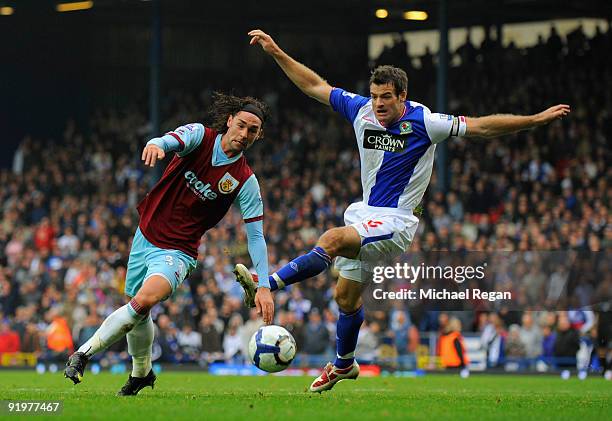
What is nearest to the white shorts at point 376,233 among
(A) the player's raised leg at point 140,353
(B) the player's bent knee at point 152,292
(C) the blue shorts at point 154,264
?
(C) the blue shorts at point 154,264

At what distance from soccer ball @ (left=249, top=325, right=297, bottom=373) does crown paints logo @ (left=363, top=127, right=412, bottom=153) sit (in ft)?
6.00

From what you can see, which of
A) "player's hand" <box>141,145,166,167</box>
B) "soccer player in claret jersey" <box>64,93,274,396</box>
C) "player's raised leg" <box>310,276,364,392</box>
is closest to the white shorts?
"player's raised leg" <box>310,276,364,392</box>

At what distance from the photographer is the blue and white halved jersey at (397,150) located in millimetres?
10150

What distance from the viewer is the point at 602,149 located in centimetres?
2325

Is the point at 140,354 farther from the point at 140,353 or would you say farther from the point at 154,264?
the point at 154,264

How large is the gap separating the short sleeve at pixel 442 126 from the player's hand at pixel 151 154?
2382 mm

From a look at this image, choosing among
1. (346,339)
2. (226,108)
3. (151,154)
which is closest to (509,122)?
(226,108)

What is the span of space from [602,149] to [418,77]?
628 cm

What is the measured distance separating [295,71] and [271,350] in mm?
2409

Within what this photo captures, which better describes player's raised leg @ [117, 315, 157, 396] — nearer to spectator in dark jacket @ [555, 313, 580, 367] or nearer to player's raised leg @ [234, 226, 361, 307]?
player's raised leg @ [234, 226, 361, 307]

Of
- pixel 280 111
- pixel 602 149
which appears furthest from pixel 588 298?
pixel 280 111

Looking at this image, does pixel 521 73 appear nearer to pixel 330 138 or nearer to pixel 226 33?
pixel 330 138

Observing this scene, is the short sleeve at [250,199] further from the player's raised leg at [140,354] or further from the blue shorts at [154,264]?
the player's raised leg at [140,354]

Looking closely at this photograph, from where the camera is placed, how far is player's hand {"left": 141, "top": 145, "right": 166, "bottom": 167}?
8.62 m
